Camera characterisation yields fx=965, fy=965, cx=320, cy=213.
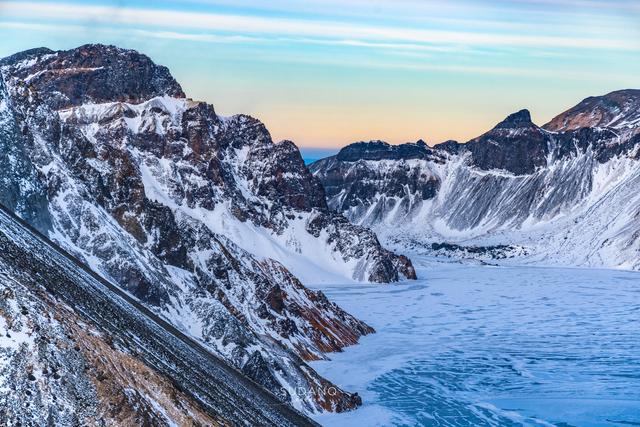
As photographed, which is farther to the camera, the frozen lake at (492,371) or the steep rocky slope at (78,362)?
the frozen lake at (492,371)

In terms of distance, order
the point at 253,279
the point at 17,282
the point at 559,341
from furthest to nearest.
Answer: the point at 559,341, the point at 253,279, the point at 17,282

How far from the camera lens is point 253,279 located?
124750 millimetres

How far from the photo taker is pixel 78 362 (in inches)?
1412

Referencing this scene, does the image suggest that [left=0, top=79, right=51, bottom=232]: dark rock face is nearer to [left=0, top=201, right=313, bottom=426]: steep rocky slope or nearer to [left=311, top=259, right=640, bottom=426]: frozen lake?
[left=0, top=201, right=313, bottom=426]: steep rocky slope

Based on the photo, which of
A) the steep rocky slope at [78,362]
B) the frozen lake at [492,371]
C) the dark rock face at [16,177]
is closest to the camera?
the steep rocky slope at [78,362]

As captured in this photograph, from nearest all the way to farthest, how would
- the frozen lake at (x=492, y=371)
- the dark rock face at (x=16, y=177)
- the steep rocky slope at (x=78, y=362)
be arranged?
1. the steep rocky slope at (x=78, y=362)
2. the dark rock face at (x=16, y=177)
3. the frozen lake at (x=492, y=371)

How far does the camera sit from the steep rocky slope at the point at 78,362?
32781mm

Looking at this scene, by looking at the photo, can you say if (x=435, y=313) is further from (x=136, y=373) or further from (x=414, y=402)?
(x=136, y=373)

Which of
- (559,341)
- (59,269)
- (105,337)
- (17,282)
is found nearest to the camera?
(17,282)

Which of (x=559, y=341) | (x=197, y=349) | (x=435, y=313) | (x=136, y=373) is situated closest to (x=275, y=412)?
(x=197, y=349)

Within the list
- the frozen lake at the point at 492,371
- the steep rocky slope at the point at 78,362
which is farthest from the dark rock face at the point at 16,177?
the frozen lake at the point at 492,371

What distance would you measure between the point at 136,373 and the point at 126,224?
233 feet

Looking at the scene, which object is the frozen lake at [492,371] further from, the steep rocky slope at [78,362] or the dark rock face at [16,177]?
the steep rocky slope at [78,362]

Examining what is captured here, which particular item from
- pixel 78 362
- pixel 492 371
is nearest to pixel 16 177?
pixel 78 362
